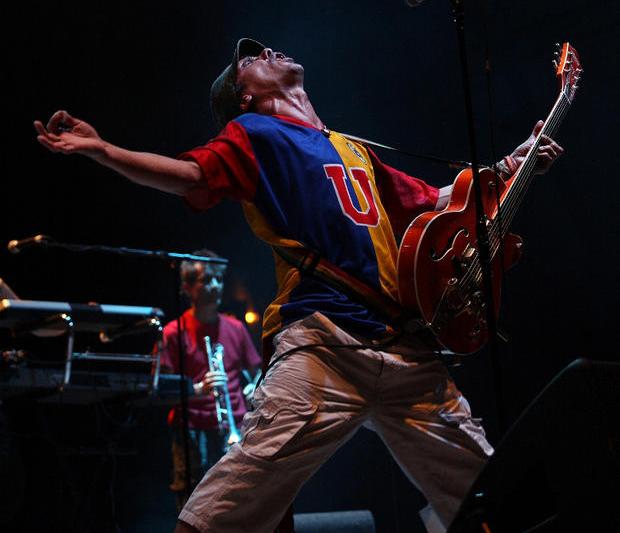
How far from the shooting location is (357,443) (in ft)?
20.7

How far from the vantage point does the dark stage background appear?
5430 millimetres

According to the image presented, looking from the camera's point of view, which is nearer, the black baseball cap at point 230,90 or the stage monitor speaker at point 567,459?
the stage monitor speaker at point 567,459

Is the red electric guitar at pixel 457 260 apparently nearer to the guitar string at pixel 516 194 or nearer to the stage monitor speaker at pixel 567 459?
the guitar string at pixel 516 194

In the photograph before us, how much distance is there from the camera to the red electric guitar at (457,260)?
2.27 m

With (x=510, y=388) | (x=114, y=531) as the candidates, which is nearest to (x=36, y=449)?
(x=114, y=531)

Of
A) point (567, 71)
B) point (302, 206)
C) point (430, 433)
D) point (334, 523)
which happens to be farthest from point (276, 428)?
point (334, 523)

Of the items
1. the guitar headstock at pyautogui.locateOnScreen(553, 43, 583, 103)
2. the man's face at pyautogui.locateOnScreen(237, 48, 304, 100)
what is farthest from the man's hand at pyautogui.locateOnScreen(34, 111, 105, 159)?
the guitar headstock at pyautogui.locateOnScreen(553, 43, 583, 103)

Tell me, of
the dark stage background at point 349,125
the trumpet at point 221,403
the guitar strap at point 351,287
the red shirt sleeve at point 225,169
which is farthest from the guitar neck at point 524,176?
the trumpet at point 221,403

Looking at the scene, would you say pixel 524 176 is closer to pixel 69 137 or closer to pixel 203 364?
pixel 69 137

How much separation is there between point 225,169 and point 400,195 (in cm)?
74

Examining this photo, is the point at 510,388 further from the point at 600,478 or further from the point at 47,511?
the point at 600,478

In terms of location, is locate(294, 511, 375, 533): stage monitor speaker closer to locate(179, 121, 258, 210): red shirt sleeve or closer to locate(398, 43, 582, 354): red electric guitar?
locate(398, 43, 582, 354): red electric guitar

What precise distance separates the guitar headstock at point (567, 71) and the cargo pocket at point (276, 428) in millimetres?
1558

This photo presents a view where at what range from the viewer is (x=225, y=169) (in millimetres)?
2244
